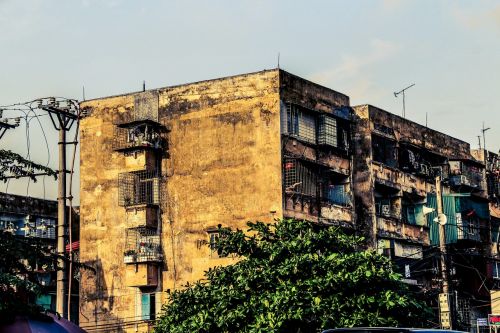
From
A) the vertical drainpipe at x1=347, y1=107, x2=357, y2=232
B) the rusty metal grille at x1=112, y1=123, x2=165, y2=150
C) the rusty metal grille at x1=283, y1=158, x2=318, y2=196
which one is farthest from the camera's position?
the vertical drainpipe at x1=347, y1=107, x2=357, y2=232

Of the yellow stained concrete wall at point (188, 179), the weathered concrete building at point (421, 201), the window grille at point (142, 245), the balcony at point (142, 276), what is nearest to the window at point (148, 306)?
the yellow stained concrete wall at point (188, 179)

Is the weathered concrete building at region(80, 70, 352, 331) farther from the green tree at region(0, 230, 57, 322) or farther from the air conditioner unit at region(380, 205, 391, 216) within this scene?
the green tree at region(0, 230, 57, 322)

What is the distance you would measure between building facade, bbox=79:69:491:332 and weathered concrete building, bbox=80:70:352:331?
0.17 ft

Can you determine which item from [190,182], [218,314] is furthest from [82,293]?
[218,314]

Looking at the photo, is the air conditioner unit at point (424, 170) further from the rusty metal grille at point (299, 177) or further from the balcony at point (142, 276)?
the balcony at point (142, 276)

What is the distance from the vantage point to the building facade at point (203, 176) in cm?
4209

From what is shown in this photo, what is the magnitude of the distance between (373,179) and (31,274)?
31104mm

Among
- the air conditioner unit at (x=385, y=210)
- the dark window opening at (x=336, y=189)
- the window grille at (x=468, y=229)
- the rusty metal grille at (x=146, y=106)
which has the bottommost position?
the window grille at (x=468, y=229)

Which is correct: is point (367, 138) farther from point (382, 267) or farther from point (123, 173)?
point (382, 267)

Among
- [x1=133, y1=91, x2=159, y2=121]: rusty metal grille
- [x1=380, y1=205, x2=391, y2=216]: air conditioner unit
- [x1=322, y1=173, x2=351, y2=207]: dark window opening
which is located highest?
[x1=133, y1=91, x2=159, y2=121]: rusty metal grille

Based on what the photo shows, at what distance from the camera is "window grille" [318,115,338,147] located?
44156 millimetres

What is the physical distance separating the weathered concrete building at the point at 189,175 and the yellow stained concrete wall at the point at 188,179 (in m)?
0.04

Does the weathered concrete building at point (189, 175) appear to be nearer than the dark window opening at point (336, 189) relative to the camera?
Yes

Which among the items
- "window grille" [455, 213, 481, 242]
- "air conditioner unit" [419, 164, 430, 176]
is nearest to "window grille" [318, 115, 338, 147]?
"air conditioner unit" [419, 164, 430, 176]
